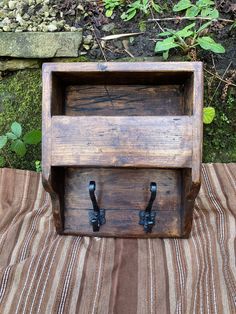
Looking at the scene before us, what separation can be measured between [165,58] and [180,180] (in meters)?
0.68

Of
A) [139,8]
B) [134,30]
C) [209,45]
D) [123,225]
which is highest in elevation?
[139,8]

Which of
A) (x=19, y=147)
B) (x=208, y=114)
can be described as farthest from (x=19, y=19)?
(x=208, y=114)

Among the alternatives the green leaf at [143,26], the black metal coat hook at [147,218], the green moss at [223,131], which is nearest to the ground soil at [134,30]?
the green leaf at [143,26]

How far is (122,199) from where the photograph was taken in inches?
64.3

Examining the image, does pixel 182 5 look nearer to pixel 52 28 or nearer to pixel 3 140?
pixel 52 28

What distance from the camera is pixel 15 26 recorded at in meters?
2.11

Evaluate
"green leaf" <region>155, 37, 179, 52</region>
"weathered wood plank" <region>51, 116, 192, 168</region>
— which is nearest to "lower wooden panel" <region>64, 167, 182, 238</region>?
"weathered wood plank" <region>51, 116, 192, 168</region>

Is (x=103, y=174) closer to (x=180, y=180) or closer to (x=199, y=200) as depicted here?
(x=180, y=180)

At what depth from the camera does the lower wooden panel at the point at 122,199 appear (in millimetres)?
1618

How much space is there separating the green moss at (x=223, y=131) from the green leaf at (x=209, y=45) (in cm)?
22

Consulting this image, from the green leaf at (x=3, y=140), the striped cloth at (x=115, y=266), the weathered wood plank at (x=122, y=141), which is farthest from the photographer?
the green leaf at (x=3, y=140)

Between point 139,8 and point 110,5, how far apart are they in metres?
0.14

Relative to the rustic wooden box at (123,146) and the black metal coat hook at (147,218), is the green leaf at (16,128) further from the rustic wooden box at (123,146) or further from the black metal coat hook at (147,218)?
the black metal coat hook at (147,218)

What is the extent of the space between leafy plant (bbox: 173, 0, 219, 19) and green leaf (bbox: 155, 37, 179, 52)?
19cm
